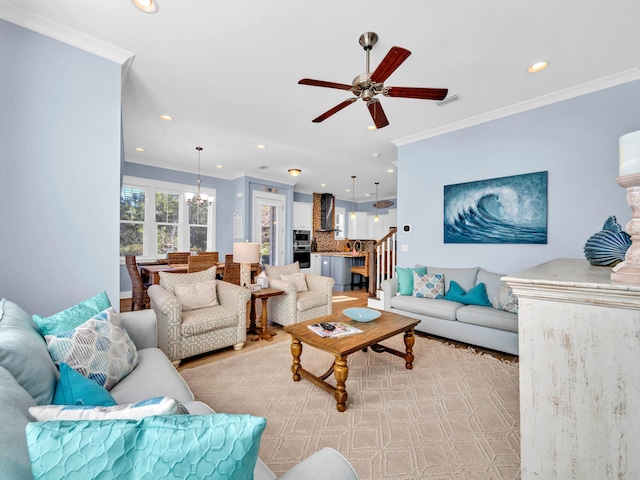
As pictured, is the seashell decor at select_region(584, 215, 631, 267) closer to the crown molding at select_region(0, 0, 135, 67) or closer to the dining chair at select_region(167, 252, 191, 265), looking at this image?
the crown molding at select_region(0, 0, 135, 67)

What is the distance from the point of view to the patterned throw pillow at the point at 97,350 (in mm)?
1360

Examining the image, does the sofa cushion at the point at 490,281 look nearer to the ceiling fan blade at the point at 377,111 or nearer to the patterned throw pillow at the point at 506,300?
the patterned throw pillow at the point at 506,300

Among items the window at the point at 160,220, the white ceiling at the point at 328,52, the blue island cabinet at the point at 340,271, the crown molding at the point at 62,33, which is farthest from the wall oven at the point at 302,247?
the crown molding at the point at 62,33

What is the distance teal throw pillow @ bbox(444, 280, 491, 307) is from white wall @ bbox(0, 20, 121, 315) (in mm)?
3601

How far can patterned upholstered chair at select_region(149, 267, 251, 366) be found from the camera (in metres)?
2.65

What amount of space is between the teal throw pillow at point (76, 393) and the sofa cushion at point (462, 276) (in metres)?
3.68

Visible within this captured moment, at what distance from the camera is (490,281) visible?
342 cm

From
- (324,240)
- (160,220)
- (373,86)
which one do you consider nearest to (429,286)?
(373,86)

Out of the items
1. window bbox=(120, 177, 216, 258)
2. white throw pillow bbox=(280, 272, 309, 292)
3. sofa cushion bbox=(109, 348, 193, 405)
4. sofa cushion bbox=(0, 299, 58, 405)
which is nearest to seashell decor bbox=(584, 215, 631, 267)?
sofa cushion bbox=(109, 348, 193, 405)

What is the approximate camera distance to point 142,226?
5.72m

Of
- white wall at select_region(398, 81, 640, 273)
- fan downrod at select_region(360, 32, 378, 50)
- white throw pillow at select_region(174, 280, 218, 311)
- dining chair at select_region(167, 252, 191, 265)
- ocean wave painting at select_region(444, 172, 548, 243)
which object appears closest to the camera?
fan downrod at select_region(360, 32, 378, 50)

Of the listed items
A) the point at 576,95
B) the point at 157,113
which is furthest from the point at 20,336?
the point at 576,95

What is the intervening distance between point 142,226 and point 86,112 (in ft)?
12.8

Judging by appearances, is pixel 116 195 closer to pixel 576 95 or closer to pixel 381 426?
pixel 381 426
